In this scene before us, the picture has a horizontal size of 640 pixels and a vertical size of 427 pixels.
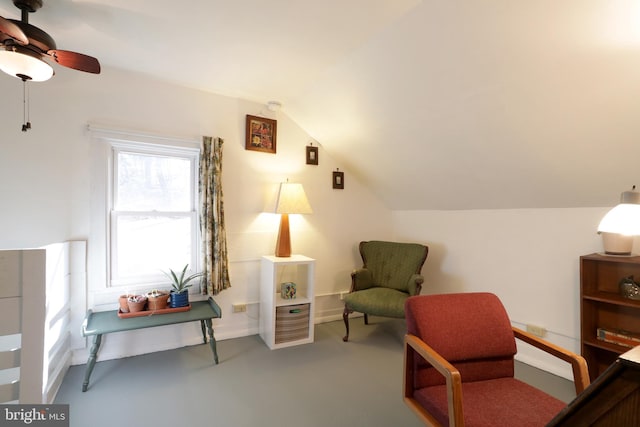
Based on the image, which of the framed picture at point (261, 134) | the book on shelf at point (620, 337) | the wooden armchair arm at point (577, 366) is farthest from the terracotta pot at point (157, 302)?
the book on shelf at point (620, 337)

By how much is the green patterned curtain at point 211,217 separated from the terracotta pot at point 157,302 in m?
0.36

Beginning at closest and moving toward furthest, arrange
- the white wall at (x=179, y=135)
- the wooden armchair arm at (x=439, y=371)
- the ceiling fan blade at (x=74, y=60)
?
the wooden armchair arm at (x=439, y=371), the ceiling fan blade at (x=74, y=60), the white wall at (x=179, y=135)

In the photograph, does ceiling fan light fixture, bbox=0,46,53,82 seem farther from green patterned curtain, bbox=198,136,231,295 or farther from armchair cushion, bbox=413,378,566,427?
armchair cushion, bbox=413,378,566,427

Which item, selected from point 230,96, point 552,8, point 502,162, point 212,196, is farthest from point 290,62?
point 502,162

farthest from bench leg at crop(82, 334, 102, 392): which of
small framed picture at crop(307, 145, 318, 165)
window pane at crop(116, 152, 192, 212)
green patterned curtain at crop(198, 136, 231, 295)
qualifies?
small framed picture at crop(307, 145, 318, 165)

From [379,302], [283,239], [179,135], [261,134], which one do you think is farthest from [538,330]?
[179,135]

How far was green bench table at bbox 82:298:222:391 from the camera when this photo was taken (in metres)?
2.12

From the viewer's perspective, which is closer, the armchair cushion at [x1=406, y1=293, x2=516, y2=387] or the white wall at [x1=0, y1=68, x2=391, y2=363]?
the armchair cushion at [x1=406, y1=293, x2=516, y2=387]

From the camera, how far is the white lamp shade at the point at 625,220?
1029 millimetres

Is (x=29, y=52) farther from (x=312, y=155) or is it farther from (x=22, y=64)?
(x=312, y=155)

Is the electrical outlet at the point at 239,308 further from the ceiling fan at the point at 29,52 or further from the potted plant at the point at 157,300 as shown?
the ceiling fan at the point at 29,52

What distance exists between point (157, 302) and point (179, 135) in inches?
58.7

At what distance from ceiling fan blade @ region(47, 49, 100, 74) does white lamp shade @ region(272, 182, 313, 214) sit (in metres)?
1.70

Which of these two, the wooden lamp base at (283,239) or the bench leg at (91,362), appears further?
the wooden lamp base at (283,239)
